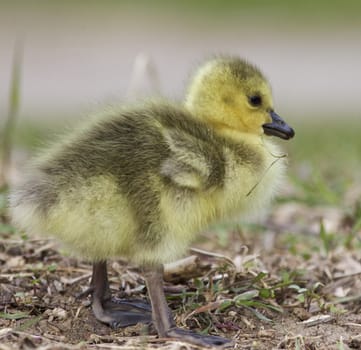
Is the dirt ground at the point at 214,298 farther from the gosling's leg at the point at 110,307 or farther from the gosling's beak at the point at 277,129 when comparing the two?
the gosling's beak at the point at 277,129

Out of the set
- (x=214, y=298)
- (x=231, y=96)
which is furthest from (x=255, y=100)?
(x=214, y=298)

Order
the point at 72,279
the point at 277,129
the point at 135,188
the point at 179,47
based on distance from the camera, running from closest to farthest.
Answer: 1. the point at 135,188
2. the point at 277,129
3. the point at 72,279
4. the point at 179,47

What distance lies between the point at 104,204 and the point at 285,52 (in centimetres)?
1645

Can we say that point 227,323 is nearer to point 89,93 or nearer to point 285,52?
point 89,93

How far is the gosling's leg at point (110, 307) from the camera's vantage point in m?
3.33

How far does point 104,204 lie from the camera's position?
2.99 meters

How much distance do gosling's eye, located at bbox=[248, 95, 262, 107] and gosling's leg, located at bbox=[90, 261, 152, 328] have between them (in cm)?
80

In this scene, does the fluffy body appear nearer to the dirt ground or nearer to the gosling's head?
the gosling's head

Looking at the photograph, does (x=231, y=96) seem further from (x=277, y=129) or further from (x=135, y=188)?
(x=135, y=188)

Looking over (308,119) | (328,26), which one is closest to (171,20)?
(328,26)

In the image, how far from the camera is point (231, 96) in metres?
3.40

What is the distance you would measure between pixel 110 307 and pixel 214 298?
403mm

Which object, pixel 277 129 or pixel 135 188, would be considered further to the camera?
pixel 277 129

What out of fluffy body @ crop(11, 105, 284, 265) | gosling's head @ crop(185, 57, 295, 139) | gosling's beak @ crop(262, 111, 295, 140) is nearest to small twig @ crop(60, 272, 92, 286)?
fluffy body @ crop(11, 105, 284, 265)
